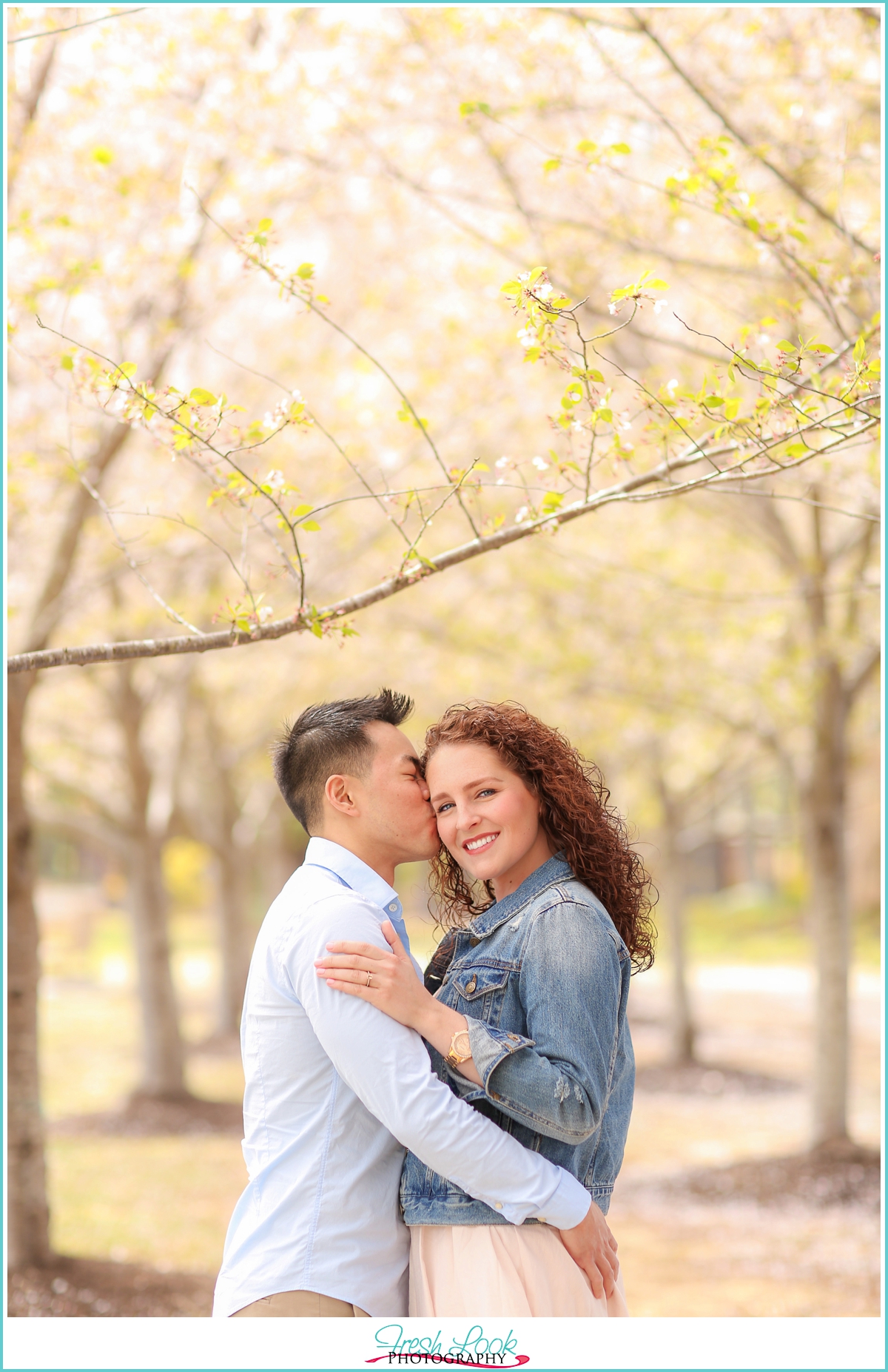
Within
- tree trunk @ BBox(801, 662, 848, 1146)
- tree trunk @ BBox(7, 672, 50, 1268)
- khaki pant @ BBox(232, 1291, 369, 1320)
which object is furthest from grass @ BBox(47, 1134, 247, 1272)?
khaki pant @ BBox(232, 1291, 369, 1320)

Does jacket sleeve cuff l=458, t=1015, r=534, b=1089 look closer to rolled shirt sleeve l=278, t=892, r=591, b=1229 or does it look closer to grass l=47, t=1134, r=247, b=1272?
rolled shirt sleeve l=278, t=892, r=591, b=1229

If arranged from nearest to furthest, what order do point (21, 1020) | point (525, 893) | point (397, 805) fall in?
point (525, 893) < point (397, 805) < point (21, 1020)

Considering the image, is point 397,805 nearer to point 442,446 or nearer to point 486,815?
point 486,815

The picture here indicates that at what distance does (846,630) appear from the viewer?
8.74 meters

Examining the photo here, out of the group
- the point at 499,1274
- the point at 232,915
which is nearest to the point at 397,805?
the point at 499,1274

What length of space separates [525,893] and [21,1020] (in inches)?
172

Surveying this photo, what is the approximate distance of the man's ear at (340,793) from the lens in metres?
2.87

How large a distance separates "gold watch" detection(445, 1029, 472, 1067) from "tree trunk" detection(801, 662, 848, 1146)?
6952 mm

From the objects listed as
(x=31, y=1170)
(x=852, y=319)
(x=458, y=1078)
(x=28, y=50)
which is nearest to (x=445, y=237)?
(x=28, y=50)

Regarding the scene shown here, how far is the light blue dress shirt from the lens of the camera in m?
2.37

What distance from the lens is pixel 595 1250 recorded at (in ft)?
8.35

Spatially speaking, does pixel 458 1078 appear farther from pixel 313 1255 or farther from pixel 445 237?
pixel 445 237

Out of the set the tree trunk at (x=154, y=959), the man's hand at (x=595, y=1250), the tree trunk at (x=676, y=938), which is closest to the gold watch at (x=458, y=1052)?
the man's hand at (x=595, y=1250)

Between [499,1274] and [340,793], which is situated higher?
[340,793]
